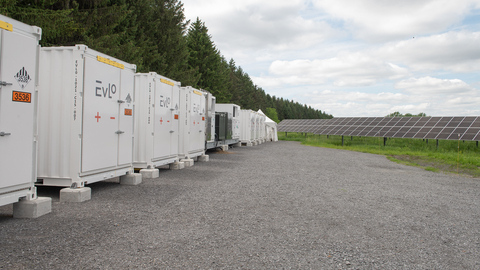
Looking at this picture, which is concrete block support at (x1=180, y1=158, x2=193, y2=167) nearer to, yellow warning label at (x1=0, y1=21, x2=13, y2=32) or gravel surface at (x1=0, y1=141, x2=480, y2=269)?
gravel surface at (x1=0, y1=141, x2=480, y2=269)

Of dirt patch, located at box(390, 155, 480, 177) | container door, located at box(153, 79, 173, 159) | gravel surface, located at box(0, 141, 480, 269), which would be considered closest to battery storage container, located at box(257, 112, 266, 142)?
dirt patch, located at box(390, 155, 480, 177)

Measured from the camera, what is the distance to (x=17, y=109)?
4.67 m

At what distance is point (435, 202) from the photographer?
6.90 meters

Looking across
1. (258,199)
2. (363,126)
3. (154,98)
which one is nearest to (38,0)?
(154,98)

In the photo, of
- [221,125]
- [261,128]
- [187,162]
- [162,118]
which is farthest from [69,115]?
[261,128]

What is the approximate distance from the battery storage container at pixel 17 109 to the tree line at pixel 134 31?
7.36 m

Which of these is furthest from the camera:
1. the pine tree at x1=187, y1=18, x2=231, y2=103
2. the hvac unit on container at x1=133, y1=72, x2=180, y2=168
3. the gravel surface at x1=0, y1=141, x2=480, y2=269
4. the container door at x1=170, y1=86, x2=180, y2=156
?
the pine tree at x1=187, y1=18, x2=231, y2=103

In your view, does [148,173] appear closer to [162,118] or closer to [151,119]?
[151,119]

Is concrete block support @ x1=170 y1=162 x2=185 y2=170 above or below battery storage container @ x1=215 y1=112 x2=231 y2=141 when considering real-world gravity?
below

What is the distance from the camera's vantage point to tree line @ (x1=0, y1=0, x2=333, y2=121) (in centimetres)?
1216

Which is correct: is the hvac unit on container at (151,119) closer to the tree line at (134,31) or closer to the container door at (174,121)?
the container door at (174,121)

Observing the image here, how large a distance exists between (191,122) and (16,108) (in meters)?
7.67

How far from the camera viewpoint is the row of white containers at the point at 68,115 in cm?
461

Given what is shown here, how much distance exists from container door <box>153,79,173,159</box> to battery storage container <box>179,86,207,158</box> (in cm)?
159
